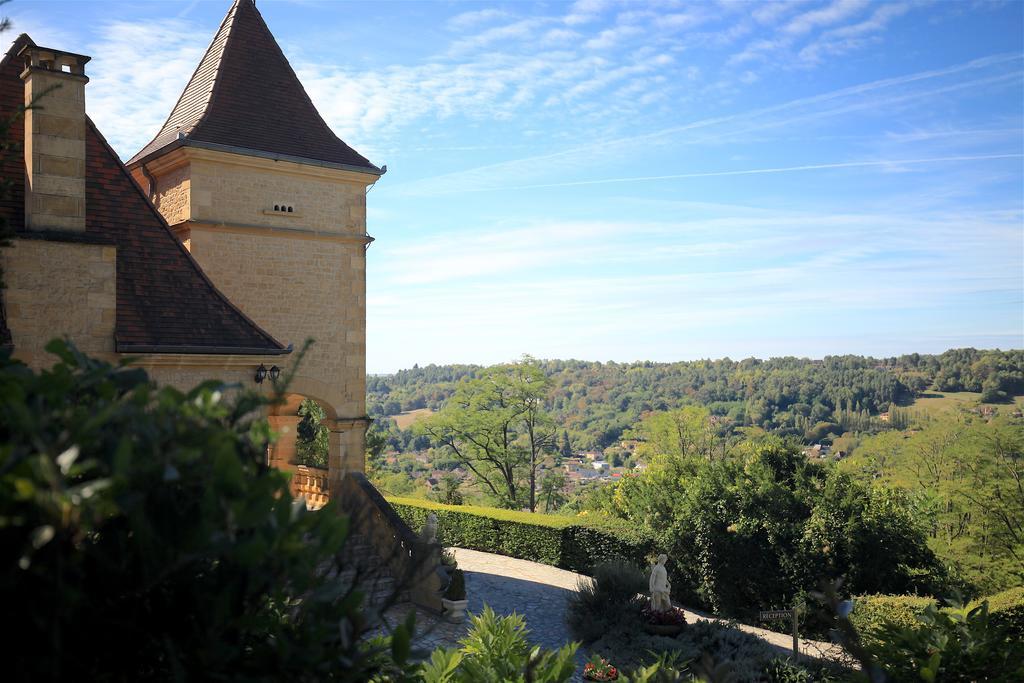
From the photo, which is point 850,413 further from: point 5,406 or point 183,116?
point 5,406

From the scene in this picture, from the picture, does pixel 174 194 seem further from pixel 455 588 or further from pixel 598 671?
pixel 598 671

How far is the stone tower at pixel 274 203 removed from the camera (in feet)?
48.0

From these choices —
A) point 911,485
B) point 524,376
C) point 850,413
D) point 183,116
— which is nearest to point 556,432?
point 524,376

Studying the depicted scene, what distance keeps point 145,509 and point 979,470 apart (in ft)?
77.2

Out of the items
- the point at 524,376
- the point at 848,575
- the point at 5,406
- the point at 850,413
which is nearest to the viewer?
the point at 5,406

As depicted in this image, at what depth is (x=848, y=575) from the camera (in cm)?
1719

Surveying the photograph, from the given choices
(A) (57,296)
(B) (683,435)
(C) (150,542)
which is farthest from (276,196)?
(B) (683,435)

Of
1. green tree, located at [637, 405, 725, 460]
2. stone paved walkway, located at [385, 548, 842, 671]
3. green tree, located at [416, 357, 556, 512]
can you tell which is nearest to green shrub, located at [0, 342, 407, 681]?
stone paved walkway, located at [385, 548, 842, 671]

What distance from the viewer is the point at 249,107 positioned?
613 inches

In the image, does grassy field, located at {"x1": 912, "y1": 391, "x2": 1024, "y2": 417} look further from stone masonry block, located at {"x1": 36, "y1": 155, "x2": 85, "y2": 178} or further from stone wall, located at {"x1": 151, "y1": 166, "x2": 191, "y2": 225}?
stone masonry block, located at {"x1": 36, "y1": 155, "x2": 85, "y2": 178}

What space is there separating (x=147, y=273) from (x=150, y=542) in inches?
373

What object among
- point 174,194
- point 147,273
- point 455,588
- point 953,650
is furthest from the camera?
point 455,588

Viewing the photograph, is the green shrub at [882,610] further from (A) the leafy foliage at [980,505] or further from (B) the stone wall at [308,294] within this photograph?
(B) the stone wall at [308,294]

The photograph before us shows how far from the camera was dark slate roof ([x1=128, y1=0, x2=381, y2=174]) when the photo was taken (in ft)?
49.1
